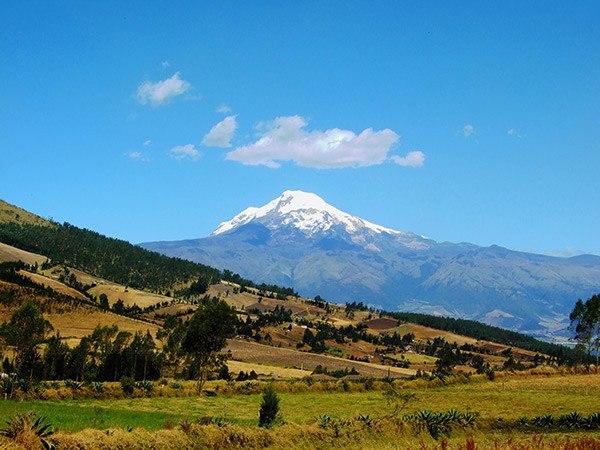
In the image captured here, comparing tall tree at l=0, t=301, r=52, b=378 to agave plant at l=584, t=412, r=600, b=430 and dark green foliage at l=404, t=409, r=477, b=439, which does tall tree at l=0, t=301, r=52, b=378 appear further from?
agave plant at l=584, t=412, r=600, b=430

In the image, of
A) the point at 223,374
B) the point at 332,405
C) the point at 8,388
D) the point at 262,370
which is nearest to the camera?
the point at 8,388

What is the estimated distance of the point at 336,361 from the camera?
179m

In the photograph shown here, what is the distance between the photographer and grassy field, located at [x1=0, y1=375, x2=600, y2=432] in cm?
4100

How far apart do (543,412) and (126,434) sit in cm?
3781

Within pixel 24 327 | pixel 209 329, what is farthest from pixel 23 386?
pixel 209 329

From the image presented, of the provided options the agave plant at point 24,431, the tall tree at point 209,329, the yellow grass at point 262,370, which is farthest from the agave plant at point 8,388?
the yellow grass at point 262,370

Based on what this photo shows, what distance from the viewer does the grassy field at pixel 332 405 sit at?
135 feet

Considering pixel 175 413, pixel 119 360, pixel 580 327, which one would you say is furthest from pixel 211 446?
pixel 580 327

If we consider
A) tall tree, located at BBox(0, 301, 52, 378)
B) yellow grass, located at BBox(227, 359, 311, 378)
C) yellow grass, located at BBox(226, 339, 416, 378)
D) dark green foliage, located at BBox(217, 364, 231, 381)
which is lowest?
yellow grass, located at BBox(226, 339, 416, 378)

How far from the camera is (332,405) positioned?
5784 cm

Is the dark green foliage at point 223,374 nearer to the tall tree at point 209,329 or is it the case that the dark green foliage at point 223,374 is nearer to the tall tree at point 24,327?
the tall tree at point 209,329

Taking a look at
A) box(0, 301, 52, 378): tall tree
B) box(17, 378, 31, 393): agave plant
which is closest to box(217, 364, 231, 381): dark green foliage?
box(0, 301, 52, 378): tall tree

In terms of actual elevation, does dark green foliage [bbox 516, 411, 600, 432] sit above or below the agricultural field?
above

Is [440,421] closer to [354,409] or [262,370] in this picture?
[354,409]
